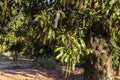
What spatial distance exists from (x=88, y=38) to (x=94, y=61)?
0.56 m

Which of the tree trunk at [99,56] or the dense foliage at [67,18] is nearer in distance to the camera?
the dense foliage at [67,18]

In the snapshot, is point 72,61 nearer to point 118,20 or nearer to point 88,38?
point 118,20

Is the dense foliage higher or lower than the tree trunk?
higher

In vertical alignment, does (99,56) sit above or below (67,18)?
below

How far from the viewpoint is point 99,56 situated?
7152 millimetres

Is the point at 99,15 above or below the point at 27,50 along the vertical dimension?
above

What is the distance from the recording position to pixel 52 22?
5.83 meters

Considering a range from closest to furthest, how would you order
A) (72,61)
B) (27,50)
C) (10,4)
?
(72,61), (10,4), (27,50)

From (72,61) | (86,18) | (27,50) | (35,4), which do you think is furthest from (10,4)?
(27,50)

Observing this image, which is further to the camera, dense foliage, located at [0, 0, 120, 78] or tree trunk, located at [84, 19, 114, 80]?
tree trunk, located at [84, 19, 114, 80]

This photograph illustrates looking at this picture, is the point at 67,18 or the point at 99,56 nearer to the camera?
the point at 67,18

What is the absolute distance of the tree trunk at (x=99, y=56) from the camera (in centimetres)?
712

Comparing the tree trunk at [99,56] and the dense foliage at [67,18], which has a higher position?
the dense foliage at [67,18]

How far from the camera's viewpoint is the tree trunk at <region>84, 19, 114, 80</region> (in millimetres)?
7117
